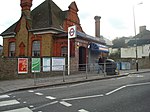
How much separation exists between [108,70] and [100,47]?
8269 millimetres

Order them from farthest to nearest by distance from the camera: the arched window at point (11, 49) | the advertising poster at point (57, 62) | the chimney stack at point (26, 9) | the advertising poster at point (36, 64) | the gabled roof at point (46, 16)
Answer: the arched window at point (11, 49) → the chimney stack at point (26, 9) → the gabled roof at point (46, 16) → the advertising poster at point (57, 62) → the advertising poster at point (36, 64)

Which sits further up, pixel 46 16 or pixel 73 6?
pixel 73 6

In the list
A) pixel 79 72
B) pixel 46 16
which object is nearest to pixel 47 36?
pixel 46 16

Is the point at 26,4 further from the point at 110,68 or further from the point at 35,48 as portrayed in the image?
the point at 110,68

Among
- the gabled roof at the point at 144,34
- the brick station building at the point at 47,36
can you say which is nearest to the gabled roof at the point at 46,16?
the brick station building at the point at 47,36

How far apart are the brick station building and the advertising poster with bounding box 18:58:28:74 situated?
23.4 ft

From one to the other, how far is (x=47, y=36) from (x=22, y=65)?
11.2 metres

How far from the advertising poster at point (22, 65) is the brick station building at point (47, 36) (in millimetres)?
7145

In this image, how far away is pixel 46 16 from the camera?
32.3 metres

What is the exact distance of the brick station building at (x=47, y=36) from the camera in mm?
28250

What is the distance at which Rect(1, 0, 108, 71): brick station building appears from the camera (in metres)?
28.2

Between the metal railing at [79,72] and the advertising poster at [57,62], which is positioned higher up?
the advertising poster at [57,62]

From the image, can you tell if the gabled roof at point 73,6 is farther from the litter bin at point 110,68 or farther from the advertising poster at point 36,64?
the advertising poster at point 36,64

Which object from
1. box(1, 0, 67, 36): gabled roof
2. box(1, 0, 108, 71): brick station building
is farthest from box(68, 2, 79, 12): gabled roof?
box(1, 0, 67, 36): gabled roof
